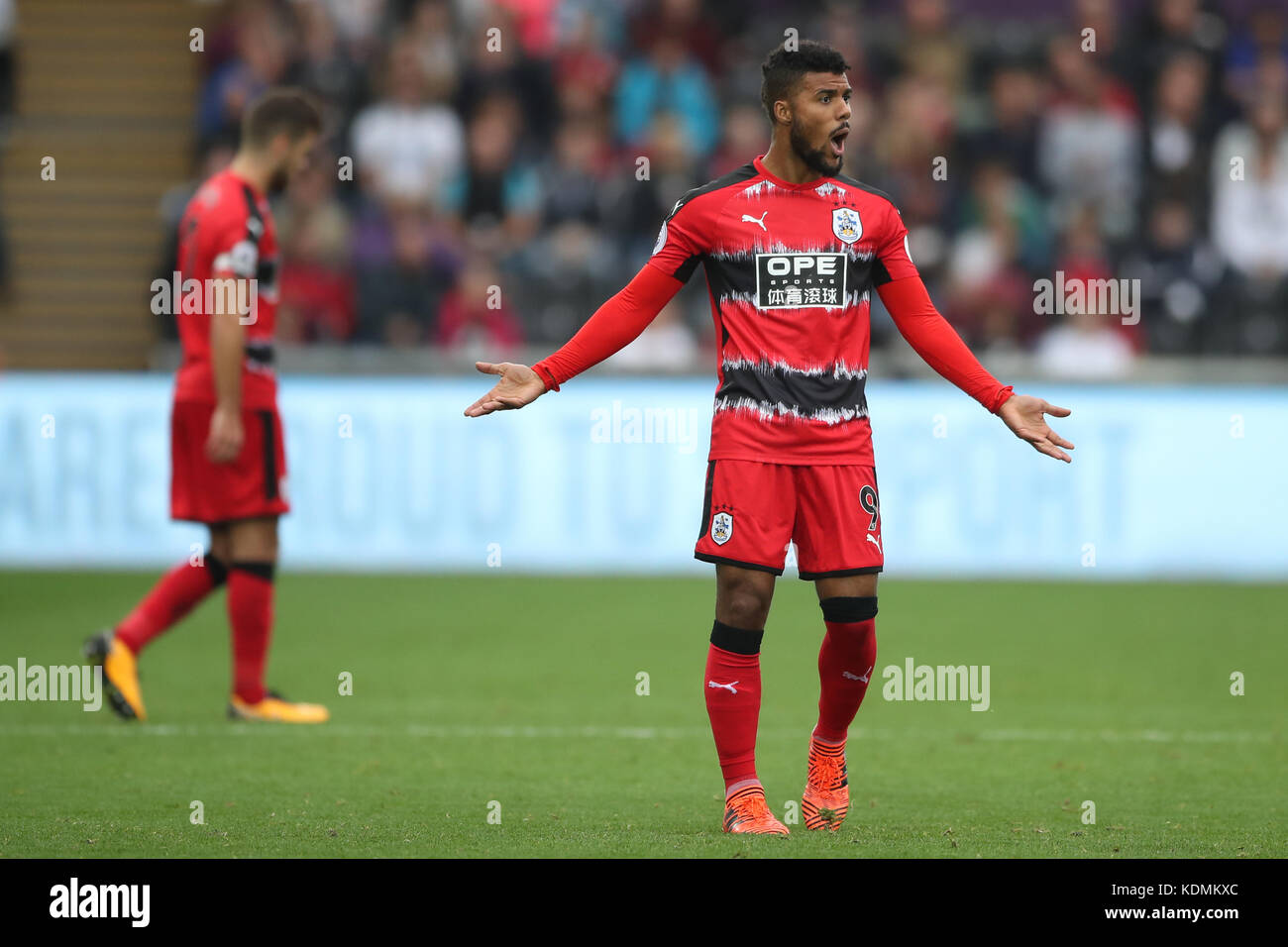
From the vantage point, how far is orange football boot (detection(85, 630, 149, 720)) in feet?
25.1

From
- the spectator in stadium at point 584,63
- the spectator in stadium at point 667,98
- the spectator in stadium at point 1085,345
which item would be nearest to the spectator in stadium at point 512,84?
the spectator in stadium at point 584,63

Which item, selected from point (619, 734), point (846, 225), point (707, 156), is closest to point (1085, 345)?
point (707, 156)

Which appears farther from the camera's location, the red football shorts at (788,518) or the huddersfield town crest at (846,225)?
the huddersfield town crest at (846,225)

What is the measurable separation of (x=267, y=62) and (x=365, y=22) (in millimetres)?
1076

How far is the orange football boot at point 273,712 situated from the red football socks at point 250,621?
1.1 inches

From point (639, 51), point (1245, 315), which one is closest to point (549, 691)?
point (1245, 315)

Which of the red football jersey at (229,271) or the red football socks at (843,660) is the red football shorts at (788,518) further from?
the red football jersey at (229,271)

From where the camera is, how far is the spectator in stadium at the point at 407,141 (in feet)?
51.6

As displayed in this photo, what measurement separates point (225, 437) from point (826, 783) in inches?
118

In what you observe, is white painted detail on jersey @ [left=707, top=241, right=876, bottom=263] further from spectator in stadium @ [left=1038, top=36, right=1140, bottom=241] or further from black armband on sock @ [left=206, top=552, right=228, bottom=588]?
spectator in stadium @ [left=1038, top=36, right=1140, bottom=241]

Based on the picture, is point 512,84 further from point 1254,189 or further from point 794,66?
point 794,66

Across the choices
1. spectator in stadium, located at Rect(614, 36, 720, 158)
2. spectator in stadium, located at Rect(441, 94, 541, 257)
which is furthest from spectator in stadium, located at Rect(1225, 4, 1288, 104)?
spectator in stadium, located at Rect(441, 94, 541, 257)

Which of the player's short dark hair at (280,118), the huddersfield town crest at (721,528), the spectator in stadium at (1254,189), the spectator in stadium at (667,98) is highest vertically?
the spectator in stadium at (667,98)

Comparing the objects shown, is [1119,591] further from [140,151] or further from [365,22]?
[140,151]
